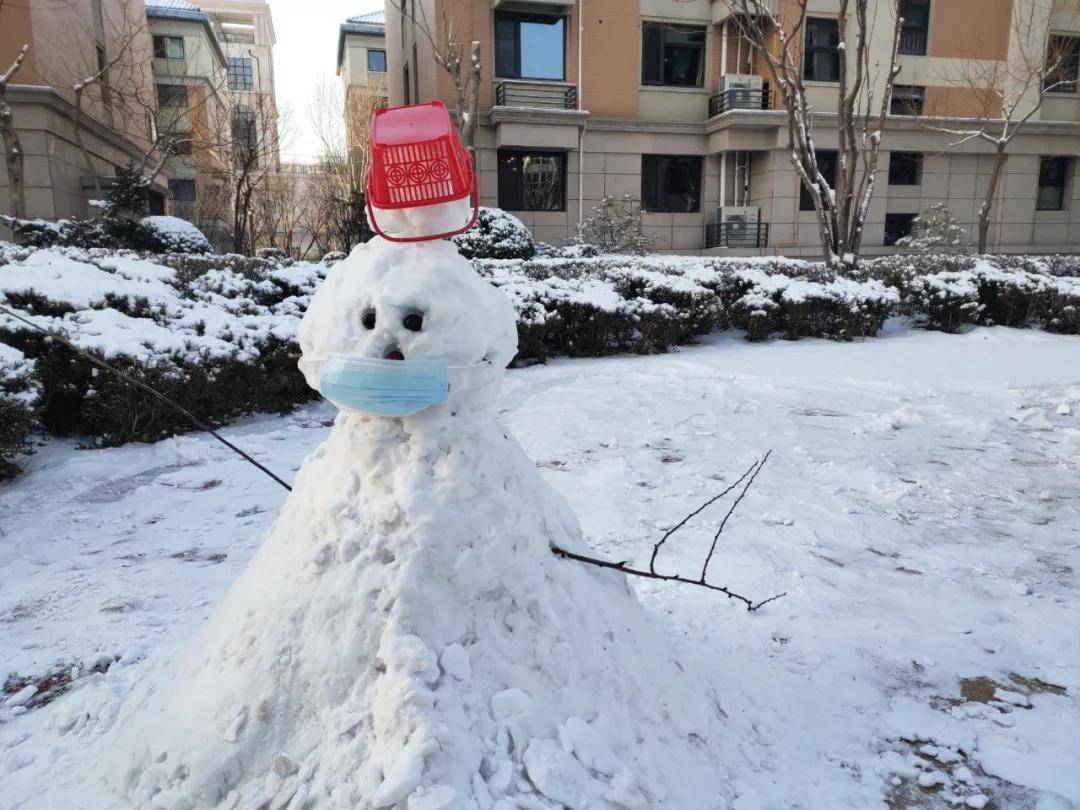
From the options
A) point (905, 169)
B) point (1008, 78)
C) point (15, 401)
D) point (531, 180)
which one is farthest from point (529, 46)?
point (15, 401)

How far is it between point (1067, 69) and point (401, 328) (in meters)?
28.8

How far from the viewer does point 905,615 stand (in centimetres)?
310

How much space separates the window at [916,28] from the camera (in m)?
21.2

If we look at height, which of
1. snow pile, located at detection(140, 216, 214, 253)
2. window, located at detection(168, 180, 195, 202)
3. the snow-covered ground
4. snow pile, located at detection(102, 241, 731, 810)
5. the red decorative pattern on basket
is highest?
window, located at detection(168, 180, 195, 202)

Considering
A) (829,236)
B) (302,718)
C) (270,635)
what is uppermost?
(829,236)

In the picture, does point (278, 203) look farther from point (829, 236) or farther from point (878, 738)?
point (878, 738)

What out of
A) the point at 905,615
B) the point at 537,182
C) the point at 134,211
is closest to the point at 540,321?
the point at 905,615

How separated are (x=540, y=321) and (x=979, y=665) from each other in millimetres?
5817

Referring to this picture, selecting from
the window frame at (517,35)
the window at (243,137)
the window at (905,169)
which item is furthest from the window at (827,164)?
the window at (243,137)

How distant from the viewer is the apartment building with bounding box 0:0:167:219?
15.4m

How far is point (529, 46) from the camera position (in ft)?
65.3

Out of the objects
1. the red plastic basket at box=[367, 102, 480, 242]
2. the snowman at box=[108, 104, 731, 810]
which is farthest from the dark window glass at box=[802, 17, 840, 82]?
the snowman at box=[108, 104, 731, 810]

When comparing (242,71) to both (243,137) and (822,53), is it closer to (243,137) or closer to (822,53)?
(243,137)

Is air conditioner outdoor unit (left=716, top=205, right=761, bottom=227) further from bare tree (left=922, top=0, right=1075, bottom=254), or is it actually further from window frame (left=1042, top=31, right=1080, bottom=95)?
window frame (left=1042, top=31, right=1080, bottom=95)
